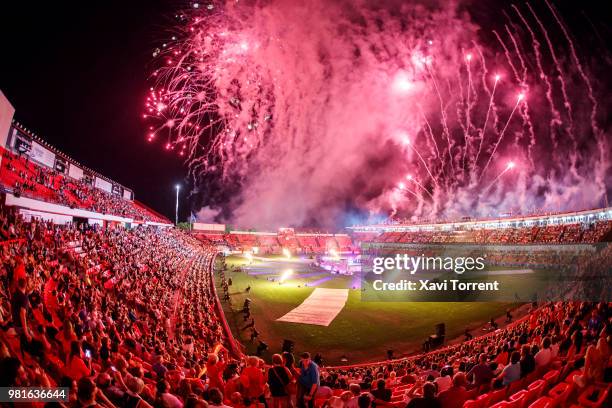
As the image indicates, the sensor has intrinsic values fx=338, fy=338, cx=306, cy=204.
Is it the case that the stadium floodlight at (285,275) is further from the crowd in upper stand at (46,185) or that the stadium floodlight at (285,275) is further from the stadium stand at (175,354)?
the crowd in upper stand at (46,185)

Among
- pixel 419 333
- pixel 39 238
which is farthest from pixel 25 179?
pixel 419 333

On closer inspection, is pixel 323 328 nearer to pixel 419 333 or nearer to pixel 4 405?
pixel 419 333

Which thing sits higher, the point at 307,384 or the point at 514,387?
the point at 307,384

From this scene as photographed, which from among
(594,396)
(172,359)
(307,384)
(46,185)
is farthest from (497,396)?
(46,185)

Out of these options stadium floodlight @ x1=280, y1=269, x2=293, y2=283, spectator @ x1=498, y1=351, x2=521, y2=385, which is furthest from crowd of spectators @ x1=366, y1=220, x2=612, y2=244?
spectator @ x1=498, y1=351, x2=521, y2=385

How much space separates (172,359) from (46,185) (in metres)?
24.5

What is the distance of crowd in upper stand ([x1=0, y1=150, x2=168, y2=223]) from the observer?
2042 centimetres

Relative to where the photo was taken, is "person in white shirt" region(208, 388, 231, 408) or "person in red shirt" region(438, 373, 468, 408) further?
"person in red shirt" region(438, 373, 468, 408)

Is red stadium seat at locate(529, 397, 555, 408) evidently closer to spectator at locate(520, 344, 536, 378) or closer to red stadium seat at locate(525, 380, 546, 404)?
red stadium seat at locate(525, 380, 546, 404)

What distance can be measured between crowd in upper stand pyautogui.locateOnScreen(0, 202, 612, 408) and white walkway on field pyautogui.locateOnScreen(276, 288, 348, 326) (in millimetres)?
8741

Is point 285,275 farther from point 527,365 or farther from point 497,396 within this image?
point 497,396

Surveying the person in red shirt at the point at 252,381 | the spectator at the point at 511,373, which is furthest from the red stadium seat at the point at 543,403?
the person in red shirt at the point at 252,381

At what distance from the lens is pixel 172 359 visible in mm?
10281

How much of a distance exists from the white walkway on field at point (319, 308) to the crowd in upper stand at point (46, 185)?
18.1 meters
